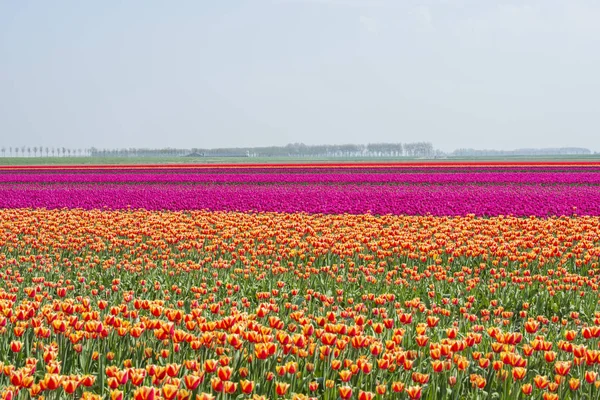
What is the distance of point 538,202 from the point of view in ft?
58.2

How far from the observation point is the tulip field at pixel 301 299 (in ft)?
14.4

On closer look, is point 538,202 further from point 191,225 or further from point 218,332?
point 218,332

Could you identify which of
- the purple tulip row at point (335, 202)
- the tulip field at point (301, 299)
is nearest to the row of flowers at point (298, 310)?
the tulip field at point (301, 299)

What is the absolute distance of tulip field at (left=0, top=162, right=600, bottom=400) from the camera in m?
4.40

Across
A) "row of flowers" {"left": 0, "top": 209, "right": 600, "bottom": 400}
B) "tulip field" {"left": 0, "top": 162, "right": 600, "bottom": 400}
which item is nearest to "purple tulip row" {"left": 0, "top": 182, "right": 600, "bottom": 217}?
"tulip field" {"left": 0, "top": 162, "right": 600, "bottom": 400}

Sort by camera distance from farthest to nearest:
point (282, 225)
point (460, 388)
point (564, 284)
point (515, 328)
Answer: point (282, 225) → point (564, 284) → point (515, 328) → point (460, 388)

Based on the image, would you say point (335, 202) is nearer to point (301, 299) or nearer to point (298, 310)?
point (301, 299)

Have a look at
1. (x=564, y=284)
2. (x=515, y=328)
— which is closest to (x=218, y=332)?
(x=515, y=328)

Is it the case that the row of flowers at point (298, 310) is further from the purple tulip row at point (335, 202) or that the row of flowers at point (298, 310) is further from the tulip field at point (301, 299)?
the purple tulip row at point (335, 202)

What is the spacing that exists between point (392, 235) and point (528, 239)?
2446mm

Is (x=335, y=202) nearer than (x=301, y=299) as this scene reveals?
No

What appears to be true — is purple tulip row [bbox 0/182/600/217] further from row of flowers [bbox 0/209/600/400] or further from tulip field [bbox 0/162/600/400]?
row of flowers [bbox 0/209/600/400]

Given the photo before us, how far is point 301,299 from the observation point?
A: 815 cm

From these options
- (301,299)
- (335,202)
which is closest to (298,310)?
(301,299)
